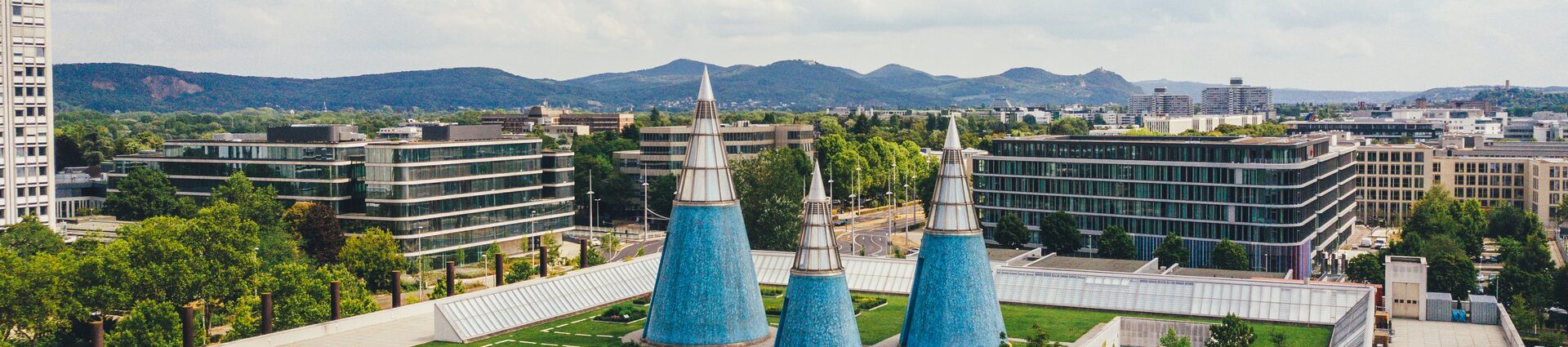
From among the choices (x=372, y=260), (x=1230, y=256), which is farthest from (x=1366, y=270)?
(x=372, y=260)

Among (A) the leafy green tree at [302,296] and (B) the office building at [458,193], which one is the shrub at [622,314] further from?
(B) the office building at [458,193]

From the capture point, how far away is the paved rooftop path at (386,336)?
62.7 meters

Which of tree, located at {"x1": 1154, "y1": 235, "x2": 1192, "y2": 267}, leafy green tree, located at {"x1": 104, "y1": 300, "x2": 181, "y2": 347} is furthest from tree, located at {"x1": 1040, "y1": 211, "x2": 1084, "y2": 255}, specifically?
leafy green tree, located at {"x1": 104, "y1": 300, "x2": 181, "y2": 347}

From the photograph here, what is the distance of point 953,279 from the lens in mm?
54094

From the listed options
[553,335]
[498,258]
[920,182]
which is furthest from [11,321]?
[920,182]

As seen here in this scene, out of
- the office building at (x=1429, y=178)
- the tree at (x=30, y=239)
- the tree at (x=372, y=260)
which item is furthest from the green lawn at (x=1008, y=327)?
the office building at (x=1429, y=178)

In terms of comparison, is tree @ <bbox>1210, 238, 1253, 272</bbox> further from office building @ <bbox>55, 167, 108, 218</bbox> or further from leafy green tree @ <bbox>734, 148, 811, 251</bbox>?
office building @ <bbox>55, 167, 108, 218</bbox>

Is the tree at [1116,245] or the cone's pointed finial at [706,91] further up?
the cone's pointed finial at [706,91]

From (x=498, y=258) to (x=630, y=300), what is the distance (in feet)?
29.2

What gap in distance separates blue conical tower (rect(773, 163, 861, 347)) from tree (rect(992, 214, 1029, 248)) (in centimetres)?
6941

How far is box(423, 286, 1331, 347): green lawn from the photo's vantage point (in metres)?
63.2

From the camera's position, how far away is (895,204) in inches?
7008

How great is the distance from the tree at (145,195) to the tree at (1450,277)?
3909 inches

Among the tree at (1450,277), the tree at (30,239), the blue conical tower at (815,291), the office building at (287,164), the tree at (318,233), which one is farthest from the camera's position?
the office building at (287,164)
